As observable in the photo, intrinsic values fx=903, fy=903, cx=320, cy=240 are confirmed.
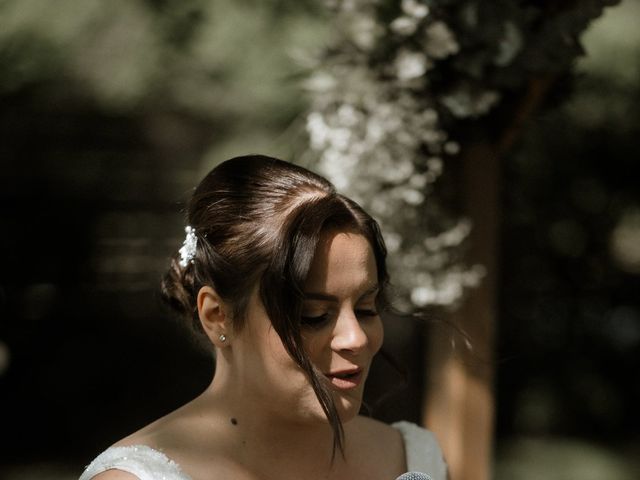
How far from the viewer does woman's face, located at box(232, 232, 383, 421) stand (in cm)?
162

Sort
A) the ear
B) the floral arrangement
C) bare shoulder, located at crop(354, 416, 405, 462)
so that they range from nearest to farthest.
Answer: the ear → bare shoulder, located at crop(354, 416, 405, 462) → the floral arrangement

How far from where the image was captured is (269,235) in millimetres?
1667

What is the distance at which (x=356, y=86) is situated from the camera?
99.3 inches

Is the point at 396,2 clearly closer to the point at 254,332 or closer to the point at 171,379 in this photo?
the point at 254,332

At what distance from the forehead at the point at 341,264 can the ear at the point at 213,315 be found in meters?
0.21

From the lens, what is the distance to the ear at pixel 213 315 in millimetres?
1729

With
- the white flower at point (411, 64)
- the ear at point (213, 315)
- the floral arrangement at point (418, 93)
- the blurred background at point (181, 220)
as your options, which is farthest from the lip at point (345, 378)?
the blurred background at point (181, 220)

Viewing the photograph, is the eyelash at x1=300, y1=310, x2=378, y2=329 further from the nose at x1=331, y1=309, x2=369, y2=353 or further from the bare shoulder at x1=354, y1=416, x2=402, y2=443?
the bare shoulder at x1=354, y1=416, x2=402, y2=443

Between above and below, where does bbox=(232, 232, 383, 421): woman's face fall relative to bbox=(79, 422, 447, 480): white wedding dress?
above

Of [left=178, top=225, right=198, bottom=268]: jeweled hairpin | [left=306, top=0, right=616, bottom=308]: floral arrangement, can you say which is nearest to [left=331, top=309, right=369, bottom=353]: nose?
[left=178, top=225, right=198, bottom=268]: jeweled hairpin

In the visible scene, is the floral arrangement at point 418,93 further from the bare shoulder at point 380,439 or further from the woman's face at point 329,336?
the woman's face at point 329,336

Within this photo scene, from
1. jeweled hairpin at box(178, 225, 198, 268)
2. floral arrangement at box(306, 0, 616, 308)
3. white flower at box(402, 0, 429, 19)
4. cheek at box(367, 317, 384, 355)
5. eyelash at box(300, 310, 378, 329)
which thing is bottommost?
cheek at box(367, 317, 384, 355)

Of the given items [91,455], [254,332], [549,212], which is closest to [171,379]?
[91,455]

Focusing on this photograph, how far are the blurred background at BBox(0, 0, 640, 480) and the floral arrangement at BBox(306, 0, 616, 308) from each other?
0.17 m
